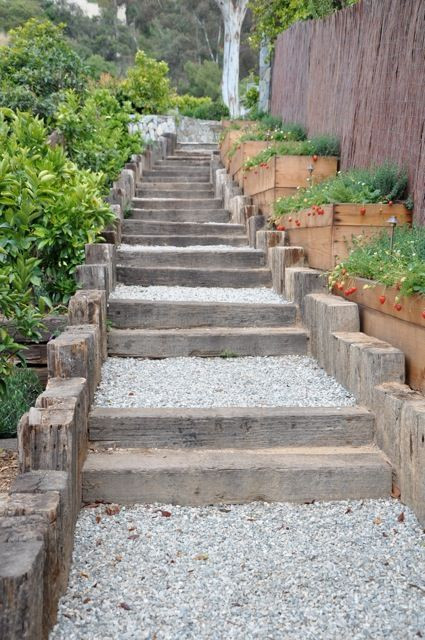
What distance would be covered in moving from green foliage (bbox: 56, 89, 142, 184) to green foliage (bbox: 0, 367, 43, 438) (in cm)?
296

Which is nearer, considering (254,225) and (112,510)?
(112,510)

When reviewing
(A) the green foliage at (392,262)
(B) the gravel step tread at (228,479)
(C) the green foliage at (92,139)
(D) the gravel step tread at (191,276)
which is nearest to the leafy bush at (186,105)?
(C) the green foliage at (92,139)

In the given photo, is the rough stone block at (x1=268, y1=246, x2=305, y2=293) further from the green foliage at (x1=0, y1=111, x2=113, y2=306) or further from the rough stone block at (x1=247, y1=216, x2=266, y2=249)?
the green foliage at (x1=0, y1=111, x2=113, y2=306)

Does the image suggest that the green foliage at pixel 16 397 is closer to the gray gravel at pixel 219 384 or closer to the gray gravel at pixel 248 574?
the gray gravel at pixel 219 384

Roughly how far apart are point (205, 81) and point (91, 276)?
2816 cm

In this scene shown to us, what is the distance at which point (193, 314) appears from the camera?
15.5ft

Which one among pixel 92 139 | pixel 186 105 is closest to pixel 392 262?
pixel 92 139

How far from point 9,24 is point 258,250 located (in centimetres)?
3048

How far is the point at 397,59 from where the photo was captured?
17.0 feet

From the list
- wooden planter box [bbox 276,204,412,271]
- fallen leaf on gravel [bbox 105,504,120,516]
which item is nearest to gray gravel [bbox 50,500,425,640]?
fallen leaf on gravel [bbox 105,504,120,516]

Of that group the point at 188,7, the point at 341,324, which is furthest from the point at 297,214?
the point at 188,7

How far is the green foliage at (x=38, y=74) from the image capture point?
1016 cm

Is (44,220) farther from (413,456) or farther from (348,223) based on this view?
(413,456)

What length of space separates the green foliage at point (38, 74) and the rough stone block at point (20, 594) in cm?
927
